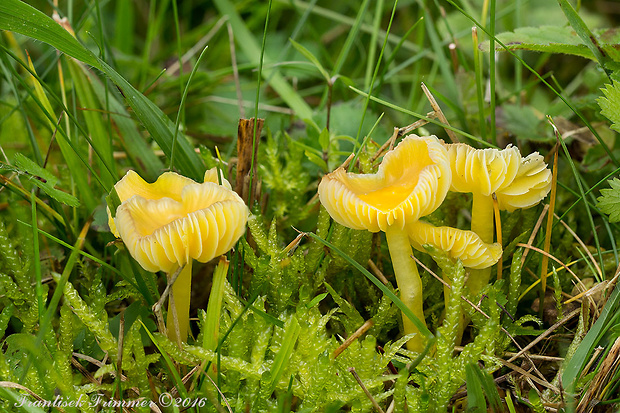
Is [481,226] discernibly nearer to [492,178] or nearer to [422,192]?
[492,178]

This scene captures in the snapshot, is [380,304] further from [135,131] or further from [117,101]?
[117,101]

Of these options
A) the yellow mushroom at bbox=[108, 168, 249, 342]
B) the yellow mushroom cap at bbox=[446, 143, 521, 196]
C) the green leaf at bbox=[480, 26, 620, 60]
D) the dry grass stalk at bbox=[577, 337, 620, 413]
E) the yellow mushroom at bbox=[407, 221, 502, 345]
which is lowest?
the dry grass stalk at bbox=[577, 337, 620, 413]

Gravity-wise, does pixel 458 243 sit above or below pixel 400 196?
below

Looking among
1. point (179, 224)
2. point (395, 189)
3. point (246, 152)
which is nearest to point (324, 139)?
point (246, 152)

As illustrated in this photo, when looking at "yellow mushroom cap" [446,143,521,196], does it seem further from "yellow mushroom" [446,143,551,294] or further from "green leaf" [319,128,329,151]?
"green leaf" [319,128,329,151]

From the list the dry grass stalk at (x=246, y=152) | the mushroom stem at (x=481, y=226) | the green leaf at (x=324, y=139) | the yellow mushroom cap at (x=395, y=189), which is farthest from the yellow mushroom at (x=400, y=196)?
the green leaf at (x=324, y=139)

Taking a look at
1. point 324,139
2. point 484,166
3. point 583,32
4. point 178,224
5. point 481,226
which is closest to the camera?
point 178,224

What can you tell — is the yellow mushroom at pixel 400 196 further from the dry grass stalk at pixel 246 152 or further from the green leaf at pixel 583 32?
the green leaf at pixel 583 32

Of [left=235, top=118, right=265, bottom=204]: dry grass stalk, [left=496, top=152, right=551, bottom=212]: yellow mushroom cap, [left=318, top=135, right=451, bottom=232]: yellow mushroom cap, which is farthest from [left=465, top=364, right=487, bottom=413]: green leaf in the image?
[left=235, top=118, right=265, bottom=204]: dry grass stalk
